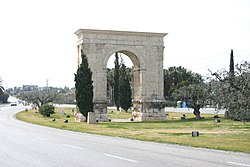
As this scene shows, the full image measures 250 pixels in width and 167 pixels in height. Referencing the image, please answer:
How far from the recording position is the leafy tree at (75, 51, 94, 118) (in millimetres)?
40875

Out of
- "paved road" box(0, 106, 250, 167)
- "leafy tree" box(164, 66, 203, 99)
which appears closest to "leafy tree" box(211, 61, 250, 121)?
"paved road" box(0, 106, 250, 167)

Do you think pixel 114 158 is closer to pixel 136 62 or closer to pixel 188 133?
pixel 188 133

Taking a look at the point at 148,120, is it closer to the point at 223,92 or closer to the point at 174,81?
the point at 223,92

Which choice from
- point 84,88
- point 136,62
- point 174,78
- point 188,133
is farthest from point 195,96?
point 174,78

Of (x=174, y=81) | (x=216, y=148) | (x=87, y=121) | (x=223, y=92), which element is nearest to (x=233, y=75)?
(x=223, y=92)

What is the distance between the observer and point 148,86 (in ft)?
149

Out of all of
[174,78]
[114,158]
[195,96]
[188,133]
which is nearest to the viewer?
[114,158]

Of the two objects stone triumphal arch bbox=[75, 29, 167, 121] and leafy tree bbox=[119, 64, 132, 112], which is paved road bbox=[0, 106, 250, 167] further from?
leafy tree bbox=[119, 64, 132, 112]

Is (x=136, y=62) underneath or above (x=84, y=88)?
above

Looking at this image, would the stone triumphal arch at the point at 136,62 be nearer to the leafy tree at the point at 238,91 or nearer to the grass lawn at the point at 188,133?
the grass lawn at the point at 188,133

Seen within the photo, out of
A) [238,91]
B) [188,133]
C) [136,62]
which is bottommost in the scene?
[188,133]

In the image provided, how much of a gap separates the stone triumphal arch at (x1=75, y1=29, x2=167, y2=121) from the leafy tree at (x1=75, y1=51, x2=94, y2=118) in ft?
7.08

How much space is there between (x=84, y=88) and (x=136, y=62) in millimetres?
7556

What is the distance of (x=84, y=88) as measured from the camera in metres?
40.9
